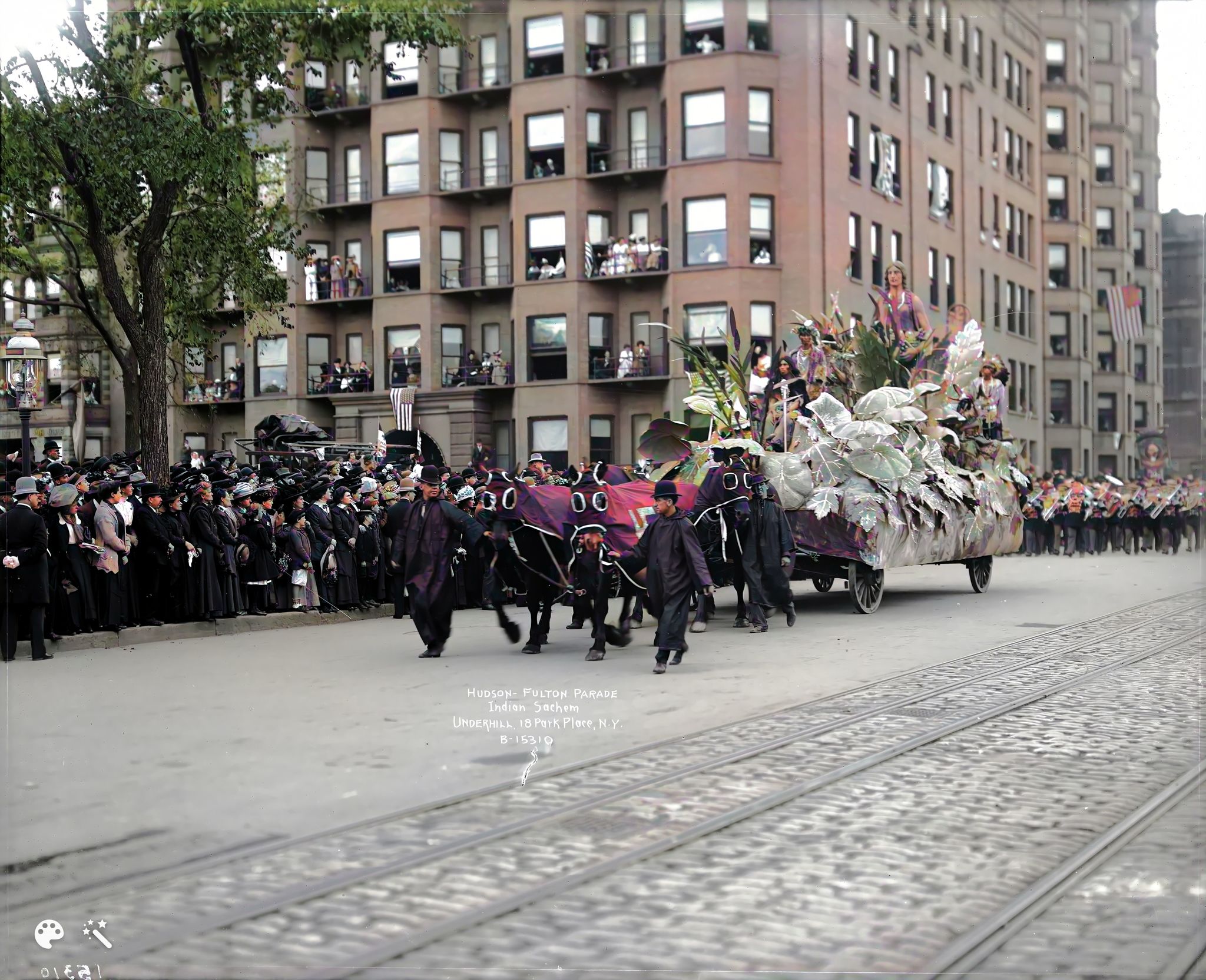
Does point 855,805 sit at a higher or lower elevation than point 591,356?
lower

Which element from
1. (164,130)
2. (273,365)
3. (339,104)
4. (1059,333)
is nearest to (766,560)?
(164,130)

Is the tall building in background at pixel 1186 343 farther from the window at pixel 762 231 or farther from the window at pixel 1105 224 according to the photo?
Answer: the window at pixel 762 231

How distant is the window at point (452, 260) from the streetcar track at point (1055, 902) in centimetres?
3234

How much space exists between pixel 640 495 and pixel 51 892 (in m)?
8.79

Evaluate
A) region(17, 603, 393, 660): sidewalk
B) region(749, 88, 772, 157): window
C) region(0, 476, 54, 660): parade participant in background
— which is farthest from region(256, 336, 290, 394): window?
region(0, 476, 54, 660): parade participant in background

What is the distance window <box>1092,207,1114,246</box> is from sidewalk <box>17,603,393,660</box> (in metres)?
10.6

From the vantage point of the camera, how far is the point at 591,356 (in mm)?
36812

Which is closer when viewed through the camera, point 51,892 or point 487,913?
point 487,913

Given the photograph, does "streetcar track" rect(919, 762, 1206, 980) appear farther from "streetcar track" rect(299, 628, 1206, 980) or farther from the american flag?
the american flag

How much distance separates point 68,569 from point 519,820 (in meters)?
9.37

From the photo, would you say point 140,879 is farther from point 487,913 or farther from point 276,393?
point 276,393

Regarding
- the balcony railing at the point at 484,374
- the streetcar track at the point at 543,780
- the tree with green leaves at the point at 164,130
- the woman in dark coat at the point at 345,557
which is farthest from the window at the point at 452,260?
the streetcar track at the point at 543,780

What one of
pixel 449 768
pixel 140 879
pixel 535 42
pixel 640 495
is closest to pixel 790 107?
pixel 535 42

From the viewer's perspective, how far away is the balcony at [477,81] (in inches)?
1321
